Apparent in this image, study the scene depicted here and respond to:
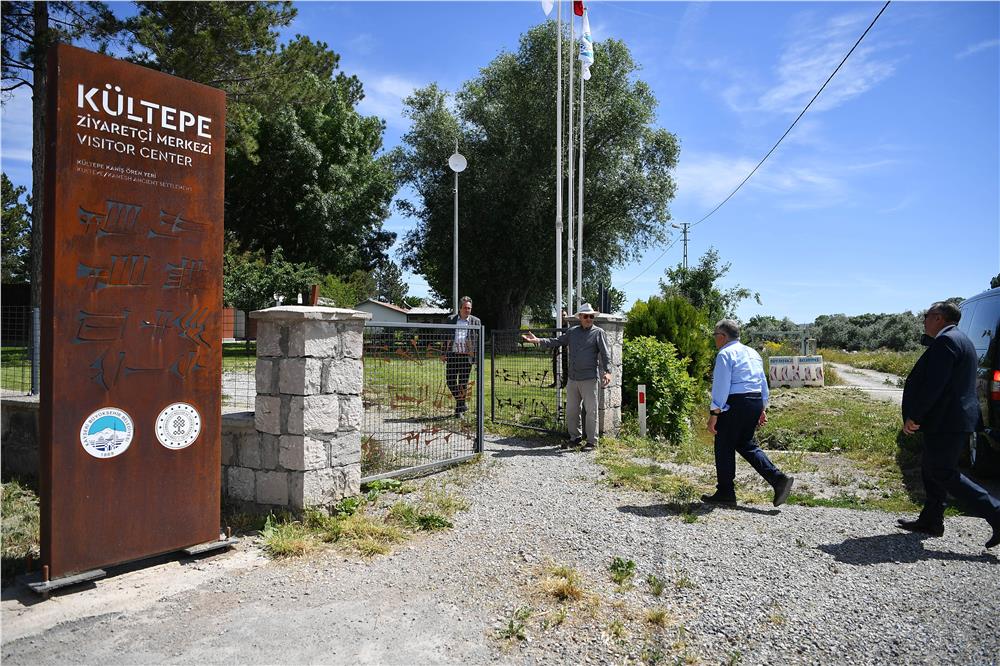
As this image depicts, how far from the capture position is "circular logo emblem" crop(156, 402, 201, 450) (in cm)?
443

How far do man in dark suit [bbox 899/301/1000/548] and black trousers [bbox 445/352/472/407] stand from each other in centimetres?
466

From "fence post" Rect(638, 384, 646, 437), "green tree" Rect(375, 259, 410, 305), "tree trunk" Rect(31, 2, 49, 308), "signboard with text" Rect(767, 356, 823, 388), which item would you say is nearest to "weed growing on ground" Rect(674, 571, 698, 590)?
"fence post" Rect(638, 384, 646, 437)

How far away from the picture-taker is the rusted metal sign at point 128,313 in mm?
3904

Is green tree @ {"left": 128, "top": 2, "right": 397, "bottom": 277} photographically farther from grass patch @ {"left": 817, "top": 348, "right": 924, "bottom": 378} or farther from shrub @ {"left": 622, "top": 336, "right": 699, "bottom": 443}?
grass patch @ {"left": 817, "top": 348, "right": 924, "bottom": 378}

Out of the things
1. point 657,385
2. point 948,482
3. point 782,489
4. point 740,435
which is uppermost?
point 657,385

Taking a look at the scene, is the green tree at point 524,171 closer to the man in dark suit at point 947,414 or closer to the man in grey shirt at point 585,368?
the man in grey shirt at point 585,368

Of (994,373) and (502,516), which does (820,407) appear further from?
(502,516)

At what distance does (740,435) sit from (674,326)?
694 centimetres

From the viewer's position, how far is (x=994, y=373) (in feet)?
22.5

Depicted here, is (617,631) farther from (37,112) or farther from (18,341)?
(37,112)

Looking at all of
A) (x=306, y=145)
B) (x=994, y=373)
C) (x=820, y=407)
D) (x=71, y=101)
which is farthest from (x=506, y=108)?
(x=71, y=101)

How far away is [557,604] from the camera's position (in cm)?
394

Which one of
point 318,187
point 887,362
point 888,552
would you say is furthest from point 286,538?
point 887,362

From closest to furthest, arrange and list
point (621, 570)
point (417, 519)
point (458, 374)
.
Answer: point (621, 570)
point (417, 519)
point (458, 374)
